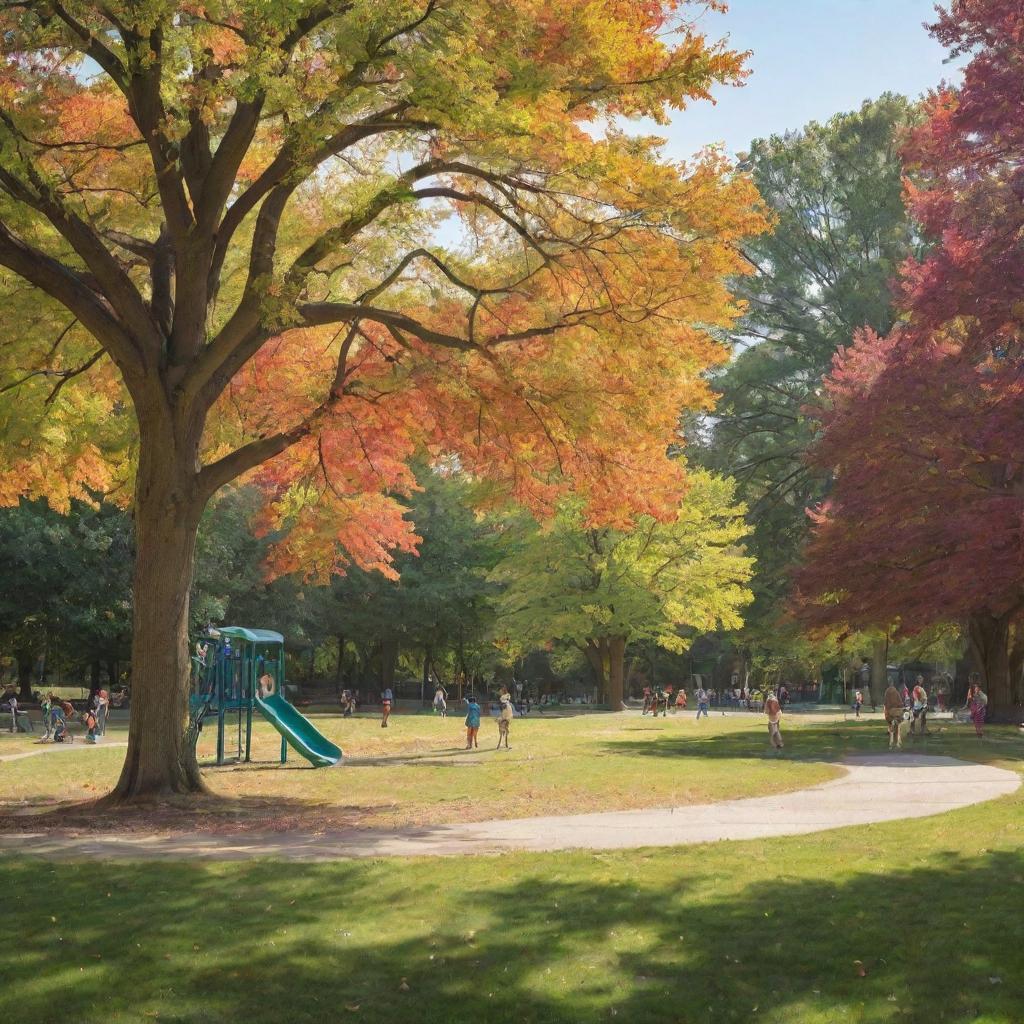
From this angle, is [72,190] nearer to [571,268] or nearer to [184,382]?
[184,382]

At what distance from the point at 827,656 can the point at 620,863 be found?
57180 mm

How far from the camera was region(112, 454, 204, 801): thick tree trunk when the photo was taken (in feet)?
51.7

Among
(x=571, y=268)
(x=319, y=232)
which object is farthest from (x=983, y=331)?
(x=319, y=232)

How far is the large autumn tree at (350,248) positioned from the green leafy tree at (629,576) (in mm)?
28458

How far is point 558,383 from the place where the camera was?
16.6 meters

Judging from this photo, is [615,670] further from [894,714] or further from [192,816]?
[192,816]

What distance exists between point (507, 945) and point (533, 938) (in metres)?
0.23

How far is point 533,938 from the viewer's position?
792cm

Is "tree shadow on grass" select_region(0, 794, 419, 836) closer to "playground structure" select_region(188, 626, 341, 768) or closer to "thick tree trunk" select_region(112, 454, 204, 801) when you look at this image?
"thick tree trunk" select_region(112, 454, 204, 801)

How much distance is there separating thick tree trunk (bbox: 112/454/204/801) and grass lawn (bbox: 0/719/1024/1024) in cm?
488

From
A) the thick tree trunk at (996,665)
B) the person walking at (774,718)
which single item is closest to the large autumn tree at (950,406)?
Answer: the thick tree trunk at (996,665)

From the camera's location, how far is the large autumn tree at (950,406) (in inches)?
891

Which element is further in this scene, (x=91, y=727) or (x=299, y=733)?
(x=91, y=727)

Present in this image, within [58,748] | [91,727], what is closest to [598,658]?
[91,727]
